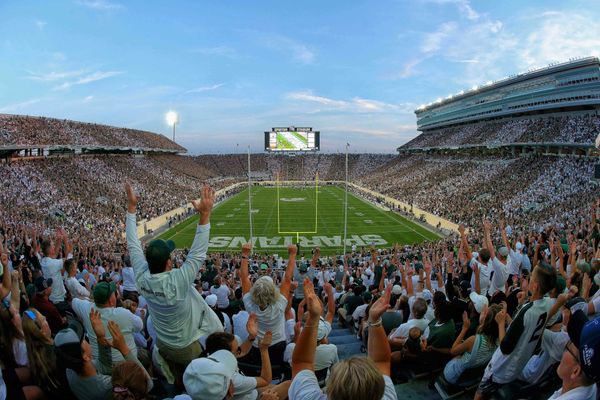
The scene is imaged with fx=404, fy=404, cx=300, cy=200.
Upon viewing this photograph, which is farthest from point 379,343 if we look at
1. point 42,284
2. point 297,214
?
point 297,214

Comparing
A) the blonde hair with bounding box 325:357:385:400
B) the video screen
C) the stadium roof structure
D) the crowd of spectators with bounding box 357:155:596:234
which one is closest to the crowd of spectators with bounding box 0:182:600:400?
the blonde hair with bounding box 325:357:385:400

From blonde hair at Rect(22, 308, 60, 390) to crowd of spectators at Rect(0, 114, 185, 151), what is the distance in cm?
3704

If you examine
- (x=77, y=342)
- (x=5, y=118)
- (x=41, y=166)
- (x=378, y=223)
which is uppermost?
(x=5, y=118)

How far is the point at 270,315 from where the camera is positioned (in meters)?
3.46

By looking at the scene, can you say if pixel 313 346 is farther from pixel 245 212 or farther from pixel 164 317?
pixel 245 212

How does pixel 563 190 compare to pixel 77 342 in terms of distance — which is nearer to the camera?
pixel 77 342

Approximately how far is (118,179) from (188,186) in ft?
42.3

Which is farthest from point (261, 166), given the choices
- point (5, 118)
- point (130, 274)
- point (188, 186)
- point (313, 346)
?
point (313, 346)

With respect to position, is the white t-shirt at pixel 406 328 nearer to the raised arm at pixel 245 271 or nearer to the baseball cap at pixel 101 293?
the raised arm at pixel 245 271

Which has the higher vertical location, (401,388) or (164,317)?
(164,317)

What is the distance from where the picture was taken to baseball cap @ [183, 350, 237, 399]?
88.0 inches

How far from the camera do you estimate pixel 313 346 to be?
7.73 ft

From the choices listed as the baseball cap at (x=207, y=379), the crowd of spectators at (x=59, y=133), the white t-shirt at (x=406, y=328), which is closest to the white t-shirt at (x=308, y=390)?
the baseball cap at (x=207, y=379)

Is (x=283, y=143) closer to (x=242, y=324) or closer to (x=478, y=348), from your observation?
(x=242, y=324)
